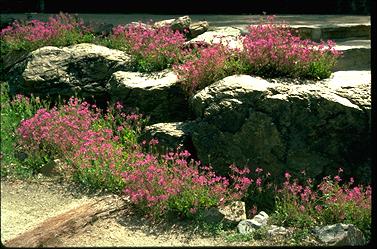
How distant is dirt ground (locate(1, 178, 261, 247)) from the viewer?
228 inches

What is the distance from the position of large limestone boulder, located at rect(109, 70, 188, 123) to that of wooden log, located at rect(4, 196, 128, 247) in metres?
1.81

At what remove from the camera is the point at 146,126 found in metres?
7.68

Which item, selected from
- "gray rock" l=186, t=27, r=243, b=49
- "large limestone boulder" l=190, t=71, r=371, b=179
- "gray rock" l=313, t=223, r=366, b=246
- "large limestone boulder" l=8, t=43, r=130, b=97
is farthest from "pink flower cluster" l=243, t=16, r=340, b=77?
"gray rock" l=313, t=223, r=366, b=246

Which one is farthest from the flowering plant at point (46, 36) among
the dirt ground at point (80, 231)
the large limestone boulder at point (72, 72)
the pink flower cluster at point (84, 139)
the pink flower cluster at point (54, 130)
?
the dirt ground at point (80, 231)

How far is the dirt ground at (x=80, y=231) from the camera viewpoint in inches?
228

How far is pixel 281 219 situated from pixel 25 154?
10.1ft

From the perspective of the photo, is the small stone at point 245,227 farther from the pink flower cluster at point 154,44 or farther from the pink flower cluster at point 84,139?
the pink flower cluster at point 154,44

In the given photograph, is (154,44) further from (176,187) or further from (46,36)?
(176,187)

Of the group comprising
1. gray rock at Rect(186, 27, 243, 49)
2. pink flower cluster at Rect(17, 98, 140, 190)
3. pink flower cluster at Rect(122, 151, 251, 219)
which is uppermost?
gray rock at Rect(186, 27, 243, 49)

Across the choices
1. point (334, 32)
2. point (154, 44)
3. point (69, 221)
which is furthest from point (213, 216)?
point (334, 32)

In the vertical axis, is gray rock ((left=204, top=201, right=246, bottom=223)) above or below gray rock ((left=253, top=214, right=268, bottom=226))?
above

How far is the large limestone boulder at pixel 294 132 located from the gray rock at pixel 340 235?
112 centimetres

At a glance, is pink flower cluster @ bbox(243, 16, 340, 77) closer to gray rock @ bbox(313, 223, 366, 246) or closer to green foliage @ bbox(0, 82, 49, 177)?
gray rock @ bbox(313, 223, 366, 246)
